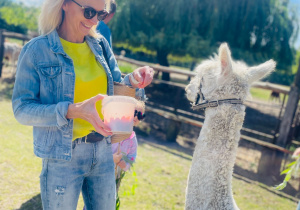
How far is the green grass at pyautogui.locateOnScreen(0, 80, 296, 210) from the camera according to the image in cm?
322

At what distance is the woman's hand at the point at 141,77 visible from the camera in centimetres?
161

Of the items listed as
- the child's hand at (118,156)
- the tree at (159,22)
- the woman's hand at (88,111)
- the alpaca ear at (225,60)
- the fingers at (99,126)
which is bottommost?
the child's hand at (118,156)

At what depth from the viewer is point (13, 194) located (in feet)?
10.2

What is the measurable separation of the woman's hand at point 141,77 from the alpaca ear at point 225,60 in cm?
50

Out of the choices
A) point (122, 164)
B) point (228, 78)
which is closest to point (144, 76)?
point (228, 78)

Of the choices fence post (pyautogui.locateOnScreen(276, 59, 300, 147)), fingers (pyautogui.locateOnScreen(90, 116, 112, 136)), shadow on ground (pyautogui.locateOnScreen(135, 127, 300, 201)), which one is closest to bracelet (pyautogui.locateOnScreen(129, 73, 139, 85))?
fingers (pyautogui.locateOnScreen(90, 116, 112, 136))

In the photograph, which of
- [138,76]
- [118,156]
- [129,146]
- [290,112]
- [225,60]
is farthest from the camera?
[290,112]

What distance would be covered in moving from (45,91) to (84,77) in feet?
0.68

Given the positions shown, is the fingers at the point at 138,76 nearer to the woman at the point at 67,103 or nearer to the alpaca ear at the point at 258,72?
the woman at the point at 67,103

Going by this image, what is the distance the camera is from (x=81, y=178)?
1407mm

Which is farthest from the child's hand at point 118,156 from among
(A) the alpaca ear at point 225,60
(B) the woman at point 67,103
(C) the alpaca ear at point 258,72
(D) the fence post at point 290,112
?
(D) the fence post at point 290,112

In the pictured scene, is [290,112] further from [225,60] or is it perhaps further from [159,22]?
[159,22]

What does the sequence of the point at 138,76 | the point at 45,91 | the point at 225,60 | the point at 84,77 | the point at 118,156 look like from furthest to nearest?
the point at 118,156, the point at 225,60, the point at 138,76, the point at 84,77, the point at 45,91

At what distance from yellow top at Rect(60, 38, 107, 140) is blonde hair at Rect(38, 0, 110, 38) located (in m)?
0.08
